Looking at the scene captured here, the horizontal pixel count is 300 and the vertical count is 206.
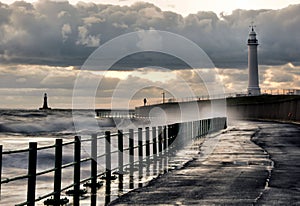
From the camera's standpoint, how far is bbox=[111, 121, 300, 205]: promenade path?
38.6ft

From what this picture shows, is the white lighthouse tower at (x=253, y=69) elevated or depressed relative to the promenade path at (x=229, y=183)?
elevated

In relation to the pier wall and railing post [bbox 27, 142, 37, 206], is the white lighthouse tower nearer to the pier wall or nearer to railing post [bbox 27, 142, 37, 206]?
the pier wall

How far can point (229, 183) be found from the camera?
1446cm

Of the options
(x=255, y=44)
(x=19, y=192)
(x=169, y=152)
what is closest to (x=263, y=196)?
(x=19, y=192)

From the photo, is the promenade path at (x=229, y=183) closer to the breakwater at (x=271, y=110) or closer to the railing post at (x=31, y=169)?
the railing post at (x=31, y=169)

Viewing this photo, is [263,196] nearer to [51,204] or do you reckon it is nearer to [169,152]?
[51,204]

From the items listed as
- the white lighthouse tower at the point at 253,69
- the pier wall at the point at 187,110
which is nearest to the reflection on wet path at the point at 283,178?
the pier wall at the point at 187,110

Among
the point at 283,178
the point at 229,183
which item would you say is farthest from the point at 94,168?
the point at 283,178

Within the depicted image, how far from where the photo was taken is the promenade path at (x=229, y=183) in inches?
464

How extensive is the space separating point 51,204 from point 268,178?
6357 millimetres

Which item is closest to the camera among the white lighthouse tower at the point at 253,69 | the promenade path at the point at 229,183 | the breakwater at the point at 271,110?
the promenade path at the point at 229,183

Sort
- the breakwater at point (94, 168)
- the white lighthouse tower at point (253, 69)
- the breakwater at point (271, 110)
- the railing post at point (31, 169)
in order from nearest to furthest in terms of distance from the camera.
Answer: the railing post at point (31, 169) → the breakwater at point (94, 168) → the breakwater at point (271, 110) → the white lighthouse tower at point (253, 69)

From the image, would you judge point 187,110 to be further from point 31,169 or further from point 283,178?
point 31,169

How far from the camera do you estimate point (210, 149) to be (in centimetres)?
2661
